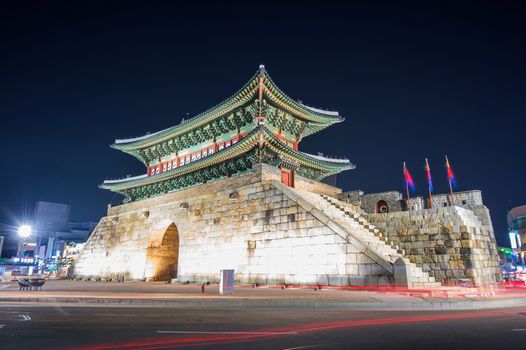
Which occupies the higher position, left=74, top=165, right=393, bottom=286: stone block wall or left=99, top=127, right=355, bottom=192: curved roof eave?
left=99, top=127, right=355, bottom=192: curved roof eave

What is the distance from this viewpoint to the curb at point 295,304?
7430mm

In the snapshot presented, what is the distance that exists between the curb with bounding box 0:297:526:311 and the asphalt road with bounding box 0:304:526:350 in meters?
0.82

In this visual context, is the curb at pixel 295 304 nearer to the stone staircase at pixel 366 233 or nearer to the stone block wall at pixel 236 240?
the stone staircase at pixel 366 233

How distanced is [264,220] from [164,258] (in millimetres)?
10290

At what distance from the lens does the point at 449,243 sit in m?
13.3

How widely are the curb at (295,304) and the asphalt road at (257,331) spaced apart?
82 centimetres

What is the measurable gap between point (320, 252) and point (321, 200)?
4.23 meters

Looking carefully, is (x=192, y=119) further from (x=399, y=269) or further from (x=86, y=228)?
(x=86, y=228)

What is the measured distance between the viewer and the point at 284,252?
1386 cm

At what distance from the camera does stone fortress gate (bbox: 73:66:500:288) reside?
12.7 m

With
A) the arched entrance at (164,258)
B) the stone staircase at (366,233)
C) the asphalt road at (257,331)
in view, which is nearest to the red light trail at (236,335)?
the asphalt road at (257,331)

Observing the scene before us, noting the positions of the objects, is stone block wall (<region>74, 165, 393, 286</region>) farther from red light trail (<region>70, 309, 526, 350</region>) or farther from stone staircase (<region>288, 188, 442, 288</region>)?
red light trail (<region>70, 309, 526, 350</region>)

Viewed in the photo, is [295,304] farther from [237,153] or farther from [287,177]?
[287,177]

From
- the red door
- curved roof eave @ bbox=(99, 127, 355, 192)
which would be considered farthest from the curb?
the red door
